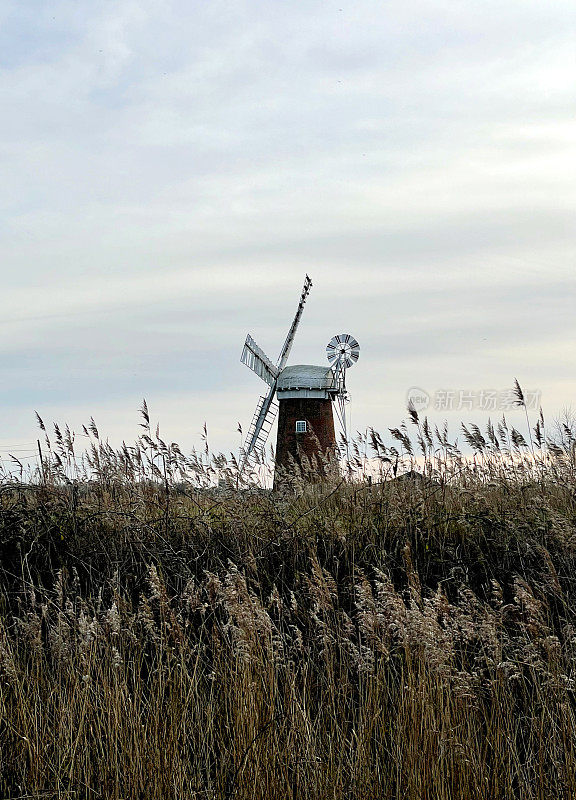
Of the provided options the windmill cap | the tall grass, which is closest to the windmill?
the windmill cap

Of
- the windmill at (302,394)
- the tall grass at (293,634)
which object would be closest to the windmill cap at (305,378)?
the windmill at (302,394)

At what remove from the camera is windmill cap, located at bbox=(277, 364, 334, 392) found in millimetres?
24078

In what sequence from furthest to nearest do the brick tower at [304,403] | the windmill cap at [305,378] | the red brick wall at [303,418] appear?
the windmill cap at [305,378] < the brick tower at [304,403] < the red brick wall at [303,418]

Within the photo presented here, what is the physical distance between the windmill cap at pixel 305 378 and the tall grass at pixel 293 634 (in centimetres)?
1562

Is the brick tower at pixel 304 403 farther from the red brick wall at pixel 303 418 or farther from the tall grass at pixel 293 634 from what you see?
the tall grass at pixel 293 634

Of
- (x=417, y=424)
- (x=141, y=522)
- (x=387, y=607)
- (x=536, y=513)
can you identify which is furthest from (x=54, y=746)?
(x=417, y=424)

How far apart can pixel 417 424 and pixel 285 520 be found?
1933 millimetres

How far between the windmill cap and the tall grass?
1562 centimetres

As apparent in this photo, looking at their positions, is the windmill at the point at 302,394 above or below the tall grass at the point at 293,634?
above

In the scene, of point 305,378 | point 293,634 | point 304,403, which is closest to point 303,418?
point 304,403

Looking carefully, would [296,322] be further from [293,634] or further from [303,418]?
[293,634]

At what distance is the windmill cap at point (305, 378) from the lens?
2408 centimetres

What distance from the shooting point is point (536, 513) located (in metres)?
6.84

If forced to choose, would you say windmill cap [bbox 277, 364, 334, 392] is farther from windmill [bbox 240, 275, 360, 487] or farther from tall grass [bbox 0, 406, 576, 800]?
tall grass [bbox 0, 406, 576, 800]
